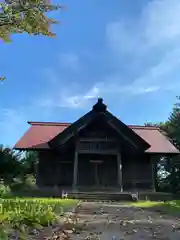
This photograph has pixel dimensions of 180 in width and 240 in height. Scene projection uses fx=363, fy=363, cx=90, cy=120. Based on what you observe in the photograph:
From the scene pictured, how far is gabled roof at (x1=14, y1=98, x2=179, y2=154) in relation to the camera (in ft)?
77.4

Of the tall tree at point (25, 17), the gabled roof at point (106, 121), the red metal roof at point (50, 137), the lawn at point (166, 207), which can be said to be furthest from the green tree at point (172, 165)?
the tall tree at point (25, 17)

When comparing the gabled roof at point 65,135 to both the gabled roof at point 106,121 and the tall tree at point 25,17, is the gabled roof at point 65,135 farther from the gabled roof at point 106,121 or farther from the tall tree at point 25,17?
the tall tree at point 25,17

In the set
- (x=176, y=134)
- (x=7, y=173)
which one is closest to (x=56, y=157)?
(x=7, y=173)

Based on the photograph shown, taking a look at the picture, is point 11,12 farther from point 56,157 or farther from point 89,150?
point 56,157

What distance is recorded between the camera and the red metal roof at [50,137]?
25038 mm

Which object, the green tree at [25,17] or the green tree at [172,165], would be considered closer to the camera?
the green tree at [25,17]

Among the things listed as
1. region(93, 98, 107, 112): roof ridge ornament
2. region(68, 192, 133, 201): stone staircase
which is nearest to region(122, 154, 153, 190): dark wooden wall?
region(93, 98, 107, 112): roof ridge ornament

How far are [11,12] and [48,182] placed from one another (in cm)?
2079

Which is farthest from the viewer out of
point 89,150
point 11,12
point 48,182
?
point 48,182

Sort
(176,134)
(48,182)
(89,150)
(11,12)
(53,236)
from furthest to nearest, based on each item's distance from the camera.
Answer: (176,134)
(48,182)
(89,150)
(11,12)
(53,236)

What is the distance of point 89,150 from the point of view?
2372 cm

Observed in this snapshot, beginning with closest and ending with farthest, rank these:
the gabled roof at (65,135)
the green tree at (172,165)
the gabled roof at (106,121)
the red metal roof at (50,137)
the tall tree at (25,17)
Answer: the tall tree at (25,17)
the gabled roof at (106,121)
the gabled roof at (65,135)
the red metal roof at (50,137)
the green tree at (172,165)

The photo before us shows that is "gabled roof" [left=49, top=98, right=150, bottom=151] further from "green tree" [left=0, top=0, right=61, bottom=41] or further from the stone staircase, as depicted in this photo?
"green tree" [left=0, top=0, right=61, bottom=41]

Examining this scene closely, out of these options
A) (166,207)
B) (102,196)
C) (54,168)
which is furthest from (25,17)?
(54,168)
